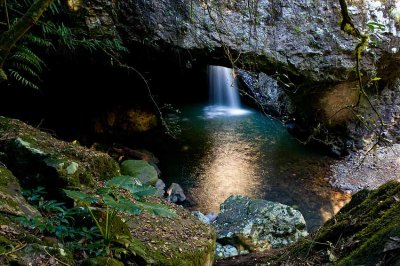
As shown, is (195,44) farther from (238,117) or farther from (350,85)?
(238,117)

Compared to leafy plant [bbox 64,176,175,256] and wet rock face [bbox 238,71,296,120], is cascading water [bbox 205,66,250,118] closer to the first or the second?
wet rock face [bbox 238,71,296,120]

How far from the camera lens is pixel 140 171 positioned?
6398mm

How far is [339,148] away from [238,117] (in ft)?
12.2

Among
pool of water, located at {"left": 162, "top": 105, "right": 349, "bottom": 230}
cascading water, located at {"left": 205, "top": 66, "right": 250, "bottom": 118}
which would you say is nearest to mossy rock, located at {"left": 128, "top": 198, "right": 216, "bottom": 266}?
pool of water, located at {"left": 162, "top": 105, "right": 349, "bottom": 230}

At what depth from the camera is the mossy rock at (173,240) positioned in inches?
97.6

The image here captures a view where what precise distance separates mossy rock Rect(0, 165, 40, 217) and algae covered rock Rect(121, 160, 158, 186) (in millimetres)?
3848

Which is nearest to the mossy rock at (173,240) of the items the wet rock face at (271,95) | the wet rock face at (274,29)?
the wet rock face at (274,29)

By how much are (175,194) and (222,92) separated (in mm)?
7373

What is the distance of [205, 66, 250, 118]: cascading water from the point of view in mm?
12602

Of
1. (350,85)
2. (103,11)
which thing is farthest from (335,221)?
(350,85)

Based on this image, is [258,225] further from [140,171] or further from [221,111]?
[221,111]

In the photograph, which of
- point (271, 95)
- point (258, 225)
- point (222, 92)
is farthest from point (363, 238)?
point (222, 92)

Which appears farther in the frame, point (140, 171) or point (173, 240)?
point (140, 171)

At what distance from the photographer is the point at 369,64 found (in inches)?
282
